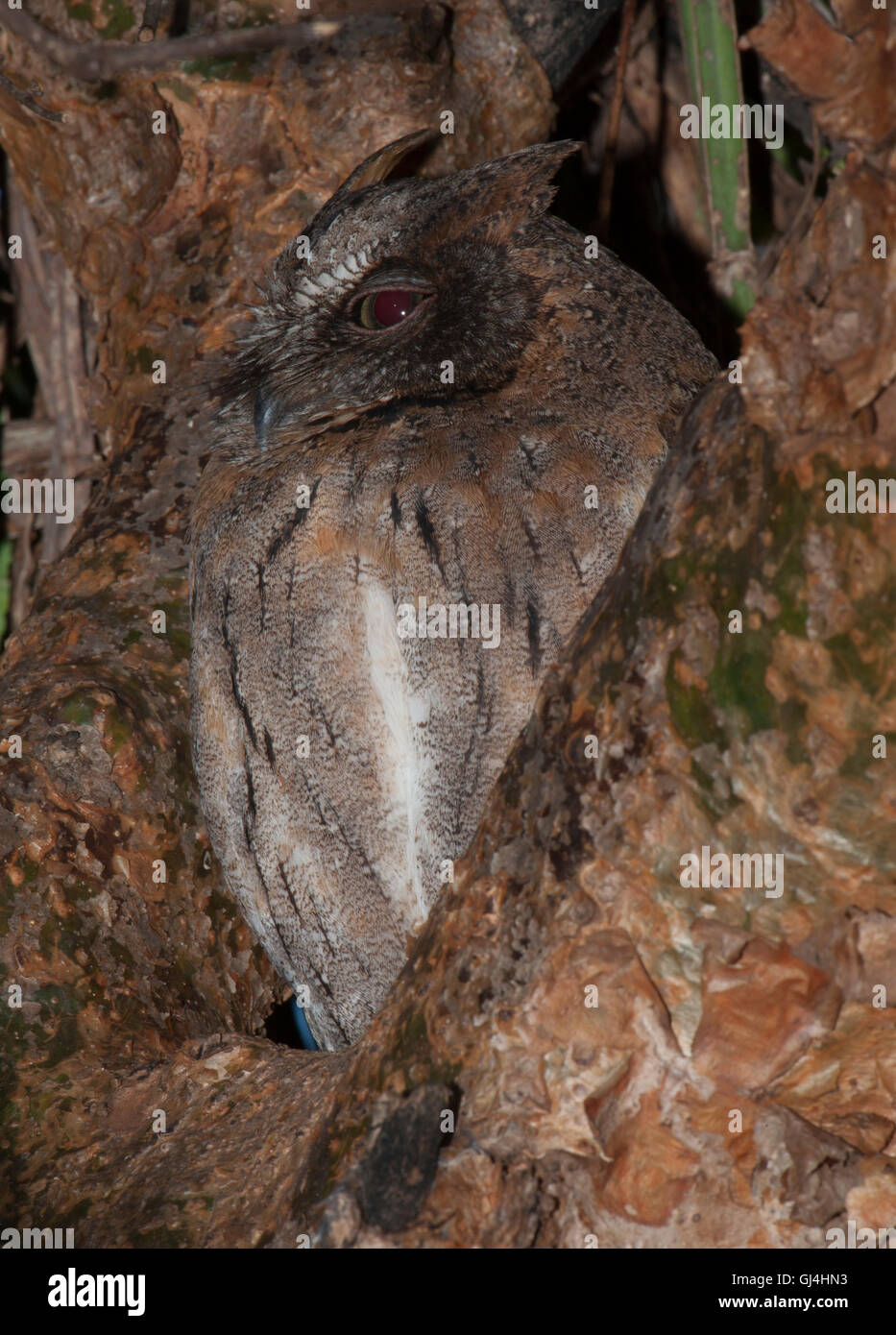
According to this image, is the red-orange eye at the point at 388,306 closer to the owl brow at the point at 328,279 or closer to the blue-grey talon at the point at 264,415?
the owl brow at the point at 328,279

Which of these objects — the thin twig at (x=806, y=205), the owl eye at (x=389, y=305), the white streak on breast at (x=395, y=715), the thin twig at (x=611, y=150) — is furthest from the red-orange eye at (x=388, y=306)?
the thin twig at (x=611, y=150)

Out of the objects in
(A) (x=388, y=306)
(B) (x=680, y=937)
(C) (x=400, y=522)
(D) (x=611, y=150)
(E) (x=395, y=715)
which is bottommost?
(B) (x=680, y=937)

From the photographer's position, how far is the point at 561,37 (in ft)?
8.25

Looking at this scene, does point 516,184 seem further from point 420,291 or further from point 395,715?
point 395,715

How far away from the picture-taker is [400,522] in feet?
5.51

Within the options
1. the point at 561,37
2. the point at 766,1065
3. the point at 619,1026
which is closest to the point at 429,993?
the point at 619,1026

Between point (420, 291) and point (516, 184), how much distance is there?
22 cm

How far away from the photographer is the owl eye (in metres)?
1.85

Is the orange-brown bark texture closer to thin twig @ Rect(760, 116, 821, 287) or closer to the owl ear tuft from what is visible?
thin twig @ Rect(760, 116, 821, 287)

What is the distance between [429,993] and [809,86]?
2.93ft

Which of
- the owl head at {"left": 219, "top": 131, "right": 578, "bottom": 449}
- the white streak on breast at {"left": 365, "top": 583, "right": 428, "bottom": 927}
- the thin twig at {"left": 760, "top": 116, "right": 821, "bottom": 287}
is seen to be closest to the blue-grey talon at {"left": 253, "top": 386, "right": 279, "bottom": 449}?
the owl head at {"left": 219, "top": 131, "right": 578, "bottom": 449}

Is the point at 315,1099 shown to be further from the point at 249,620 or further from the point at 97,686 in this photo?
the point at 97,686

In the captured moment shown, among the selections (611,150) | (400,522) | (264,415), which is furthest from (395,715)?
(611,150)

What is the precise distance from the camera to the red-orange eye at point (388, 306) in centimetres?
185
